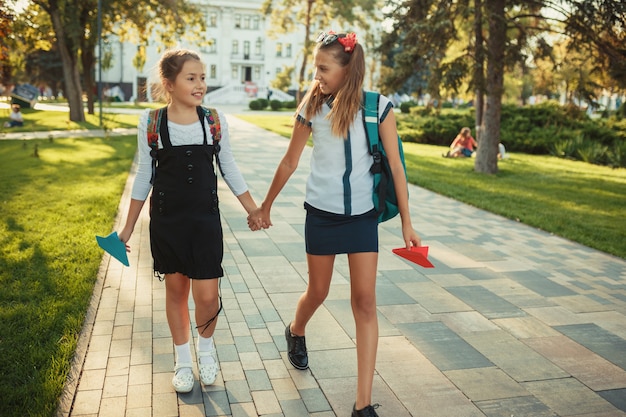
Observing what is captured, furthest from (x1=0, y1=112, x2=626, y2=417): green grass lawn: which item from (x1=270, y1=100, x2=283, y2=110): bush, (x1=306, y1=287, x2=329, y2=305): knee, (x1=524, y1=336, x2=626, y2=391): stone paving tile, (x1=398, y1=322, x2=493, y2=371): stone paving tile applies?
(x1=270, y1=100, x2=283, y2=110): bush

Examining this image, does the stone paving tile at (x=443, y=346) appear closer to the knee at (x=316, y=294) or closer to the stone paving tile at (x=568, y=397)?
the stone paving tile at (x=568, y=397)

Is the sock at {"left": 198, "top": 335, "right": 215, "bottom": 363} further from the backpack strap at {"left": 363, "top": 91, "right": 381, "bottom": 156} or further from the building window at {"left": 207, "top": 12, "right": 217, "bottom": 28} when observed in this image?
the building window at {"left": 207, "top": 12, "right": 217, "bottom": 28}

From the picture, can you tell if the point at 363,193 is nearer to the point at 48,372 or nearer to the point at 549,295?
the point at 48,372

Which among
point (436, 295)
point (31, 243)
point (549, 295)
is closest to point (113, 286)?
point (31, 243)

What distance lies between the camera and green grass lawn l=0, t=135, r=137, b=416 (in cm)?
352

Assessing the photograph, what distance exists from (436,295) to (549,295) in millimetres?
1010

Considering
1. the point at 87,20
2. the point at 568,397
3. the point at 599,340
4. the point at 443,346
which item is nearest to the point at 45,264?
the point at 443,346

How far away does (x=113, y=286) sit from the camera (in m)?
5.34

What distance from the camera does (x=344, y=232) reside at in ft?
10.4

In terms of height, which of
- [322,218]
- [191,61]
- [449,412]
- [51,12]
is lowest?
[449,412]

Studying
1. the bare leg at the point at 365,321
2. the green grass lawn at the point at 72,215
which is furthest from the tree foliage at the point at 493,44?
the bare leg at the point at 365,321

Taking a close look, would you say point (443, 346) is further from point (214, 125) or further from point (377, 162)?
point (214, 125)

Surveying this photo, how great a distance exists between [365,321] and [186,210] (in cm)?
105

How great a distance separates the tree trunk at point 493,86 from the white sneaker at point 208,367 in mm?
10817
